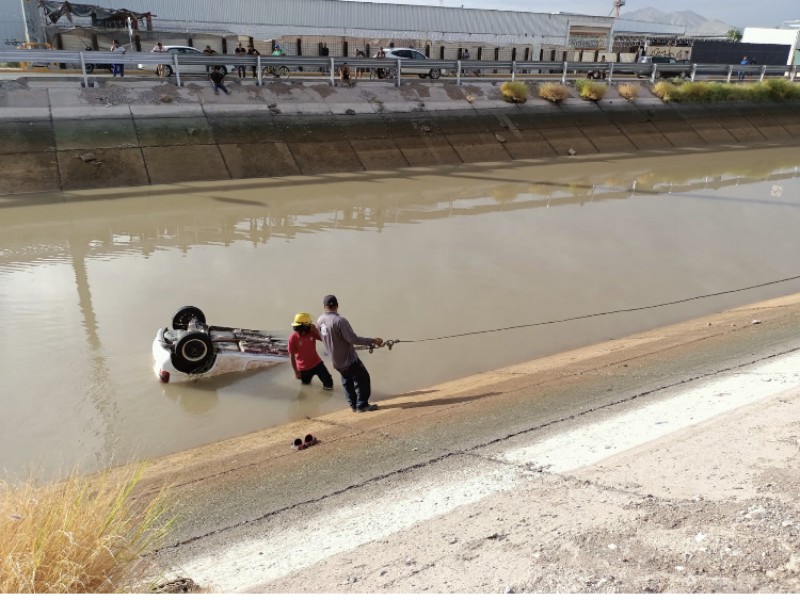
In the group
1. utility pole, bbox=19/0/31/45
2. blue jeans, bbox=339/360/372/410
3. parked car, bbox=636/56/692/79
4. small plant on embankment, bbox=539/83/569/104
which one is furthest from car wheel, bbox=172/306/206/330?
utility pole, bbox=19/0/31/45

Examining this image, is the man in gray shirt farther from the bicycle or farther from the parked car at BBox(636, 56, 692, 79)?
the parked car at BBox(636, 56, 692, 79)

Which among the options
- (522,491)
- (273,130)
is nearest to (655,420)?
(522,491)

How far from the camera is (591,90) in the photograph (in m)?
28.9

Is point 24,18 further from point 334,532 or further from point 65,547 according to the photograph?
point 65,547

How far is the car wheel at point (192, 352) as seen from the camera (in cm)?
755

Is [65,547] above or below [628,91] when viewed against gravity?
above

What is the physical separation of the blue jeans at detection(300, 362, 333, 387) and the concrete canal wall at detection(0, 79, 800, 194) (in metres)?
12.3

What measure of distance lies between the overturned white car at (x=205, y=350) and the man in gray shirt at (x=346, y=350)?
51.1 inches

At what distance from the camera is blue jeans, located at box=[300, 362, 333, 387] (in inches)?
304

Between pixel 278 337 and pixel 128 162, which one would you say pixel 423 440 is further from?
pixel 128 162

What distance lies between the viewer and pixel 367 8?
162 ft

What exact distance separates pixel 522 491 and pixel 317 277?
7.21m

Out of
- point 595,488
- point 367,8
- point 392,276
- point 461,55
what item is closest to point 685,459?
point 595,488

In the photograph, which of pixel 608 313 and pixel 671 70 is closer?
pixel 608 313
